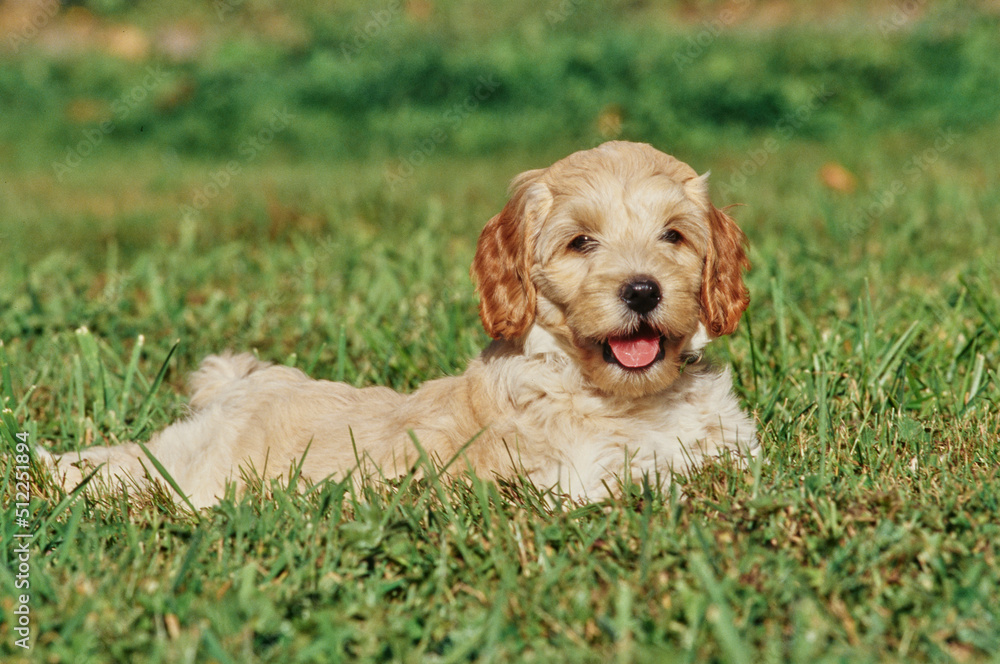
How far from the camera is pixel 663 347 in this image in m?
3.62

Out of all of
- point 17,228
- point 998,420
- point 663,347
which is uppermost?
point 663,347

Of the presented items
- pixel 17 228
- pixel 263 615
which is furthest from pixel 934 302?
pixel 17 228

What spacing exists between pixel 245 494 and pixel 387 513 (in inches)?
24.1

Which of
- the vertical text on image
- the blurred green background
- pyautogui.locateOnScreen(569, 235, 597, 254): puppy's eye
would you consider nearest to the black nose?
pyautogui.locateOnScreen(569, 235, 597, 254): puppy's eye

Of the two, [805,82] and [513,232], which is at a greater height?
[513,232]

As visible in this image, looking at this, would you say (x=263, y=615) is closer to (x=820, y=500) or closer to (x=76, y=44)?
(x=820, y=500)

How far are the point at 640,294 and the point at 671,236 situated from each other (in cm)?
43

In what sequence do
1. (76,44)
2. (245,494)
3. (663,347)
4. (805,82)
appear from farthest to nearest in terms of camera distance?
(76,44), (805,82), (663,347), (245,494)

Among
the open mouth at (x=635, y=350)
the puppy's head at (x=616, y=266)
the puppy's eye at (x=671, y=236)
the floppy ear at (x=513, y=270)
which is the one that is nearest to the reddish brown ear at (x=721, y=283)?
the puppy's head at (x=616, y=266)

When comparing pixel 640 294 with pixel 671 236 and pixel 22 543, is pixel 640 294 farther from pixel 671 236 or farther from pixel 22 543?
pixel 22 543

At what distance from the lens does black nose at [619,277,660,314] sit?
3.40 meters

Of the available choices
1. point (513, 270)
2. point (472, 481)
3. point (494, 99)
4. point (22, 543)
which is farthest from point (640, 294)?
point (494, 99)

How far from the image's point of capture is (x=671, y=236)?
3.73 meters

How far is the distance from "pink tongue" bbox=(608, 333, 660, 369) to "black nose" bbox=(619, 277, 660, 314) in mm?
163
